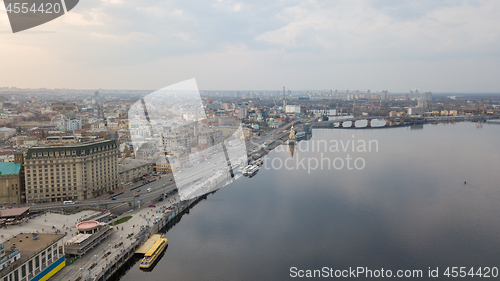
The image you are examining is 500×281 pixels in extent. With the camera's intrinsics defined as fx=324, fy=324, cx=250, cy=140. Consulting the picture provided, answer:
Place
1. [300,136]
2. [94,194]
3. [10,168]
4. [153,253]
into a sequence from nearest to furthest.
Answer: [153,253]
[10,168]
[94,194]
[300,136]

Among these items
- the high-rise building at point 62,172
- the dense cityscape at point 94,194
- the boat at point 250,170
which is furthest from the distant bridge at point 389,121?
the high-rise building at point 62,172

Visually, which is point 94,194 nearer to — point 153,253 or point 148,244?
point 148,244

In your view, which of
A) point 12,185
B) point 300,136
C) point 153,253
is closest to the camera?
point 153,253

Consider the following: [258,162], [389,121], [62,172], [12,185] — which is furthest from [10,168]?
[389,121]

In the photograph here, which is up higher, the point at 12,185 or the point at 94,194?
the point at 12,185

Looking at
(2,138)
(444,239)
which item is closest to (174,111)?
(2,138)

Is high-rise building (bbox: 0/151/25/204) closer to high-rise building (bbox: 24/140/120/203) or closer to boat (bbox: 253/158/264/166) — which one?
high-rise building (bbox: 24/140/120/203)

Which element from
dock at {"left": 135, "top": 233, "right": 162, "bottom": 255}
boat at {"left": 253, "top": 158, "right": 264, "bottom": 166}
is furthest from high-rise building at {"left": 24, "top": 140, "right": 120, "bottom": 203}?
boat at {"left": 253, "top": 158, "right": 264, "bottom": 166}

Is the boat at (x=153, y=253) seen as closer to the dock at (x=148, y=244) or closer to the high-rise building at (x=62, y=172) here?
the dock at (x=148, y=244)
